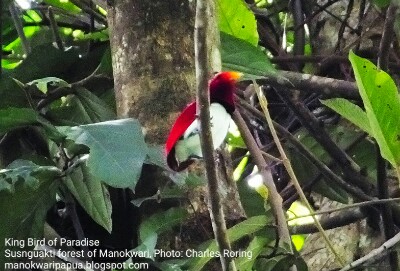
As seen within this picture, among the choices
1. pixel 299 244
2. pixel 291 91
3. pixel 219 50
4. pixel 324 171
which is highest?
pixel 219 50

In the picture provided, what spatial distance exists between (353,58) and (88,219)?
0.57 metres

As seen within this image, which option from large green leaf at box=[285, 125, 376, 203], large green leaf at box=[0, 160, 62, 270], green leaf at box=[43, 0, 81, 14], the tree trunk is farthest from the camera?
green leaf at box=[43, 0, 81, 14]

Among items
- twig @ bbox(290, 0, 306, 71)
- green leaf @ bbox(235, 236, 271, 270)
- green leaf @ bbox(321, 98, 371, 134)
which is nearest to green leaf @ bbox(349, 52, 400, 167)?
green leaf @ bbox(321, 98, 371, 134)

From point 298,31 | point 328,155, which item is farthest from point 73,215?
point 298,31

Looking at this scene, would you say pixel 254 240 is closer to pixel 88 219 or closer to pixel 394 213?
pixel 88 219

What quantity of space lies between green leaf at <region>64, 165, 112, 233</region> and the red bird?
4.9 inches

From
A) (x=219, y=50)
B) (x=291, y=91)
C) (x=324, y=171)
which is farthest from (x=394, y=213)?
(x=219, y=50)

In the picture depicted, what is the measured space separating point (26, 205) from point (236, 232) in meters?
0.33

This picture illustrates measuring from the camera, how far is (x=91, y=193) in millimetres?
1112

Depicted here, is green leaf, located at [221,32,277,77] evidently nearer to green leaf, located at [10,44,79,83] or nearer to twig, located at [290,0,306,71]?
green leaf, located at [10,44,79,83]

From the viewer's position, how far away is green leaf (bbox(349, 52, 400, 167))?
39.1 inches

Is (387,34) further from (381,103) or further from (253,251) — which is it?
(253,251)

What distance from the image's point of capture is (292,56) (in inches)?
65.2

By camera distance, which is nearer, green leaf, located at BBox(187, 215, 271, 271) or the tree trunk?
green leaf, located at BBox(187, 215, 271, 271)
